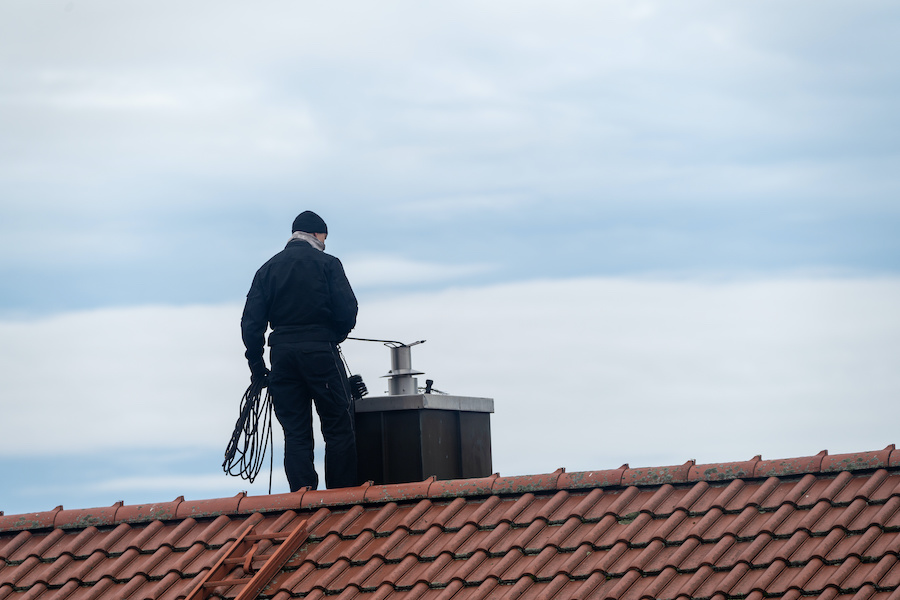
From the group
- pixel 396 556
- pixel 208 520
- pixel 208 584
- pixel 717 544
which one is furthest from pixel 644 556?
pixel 208 520

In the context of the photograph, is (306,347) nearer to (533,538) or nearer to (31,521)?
(31,521)

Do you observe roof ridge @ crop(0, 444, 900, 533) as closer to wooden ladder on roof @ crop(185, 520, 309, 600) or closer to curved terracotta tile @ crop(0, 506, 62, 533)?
curved terracotta tile @ crop(0, 506, 62, 533)

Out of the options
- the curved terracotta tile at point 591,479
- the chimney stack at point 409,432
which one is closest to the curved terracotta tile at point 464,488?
the curved terracotta tile at point 591,479

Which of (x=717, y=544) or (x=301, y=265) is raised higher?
(x=301, y=265)

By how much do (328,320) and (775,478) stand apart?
3.82 metres

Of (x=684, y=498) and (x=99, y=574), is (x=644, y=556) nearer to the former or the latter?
(x=684, y=498)

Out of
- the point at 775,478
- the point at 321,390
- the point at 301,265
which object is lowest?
the point at 775,478

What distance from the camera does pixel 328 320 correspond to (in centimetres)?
978

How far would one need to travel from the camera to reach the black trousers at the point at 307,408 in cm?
964

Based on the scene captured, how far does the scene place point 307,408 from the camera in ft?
32.4

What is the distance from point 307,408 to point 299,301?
0.88m

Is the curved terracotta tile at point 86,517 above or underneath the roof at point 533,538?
above

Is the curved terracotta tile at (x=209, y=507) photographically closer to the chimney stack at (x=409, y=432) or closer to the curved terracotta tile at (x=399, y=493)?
the curved terracotta tile at (x=399, y=493)

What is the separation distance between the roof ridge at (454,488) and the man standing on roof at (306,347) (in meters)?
0.92
